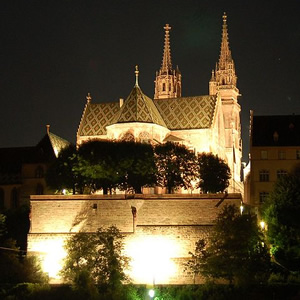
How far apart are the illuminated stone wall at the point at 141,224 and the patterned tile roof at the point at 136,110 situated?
21.5 metres

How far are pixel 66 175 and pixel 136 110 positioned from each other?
14299mm

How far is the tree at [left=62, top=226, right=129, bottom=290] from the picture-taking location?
47156 mm

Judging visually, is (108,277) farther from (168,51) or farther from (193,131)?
(168,51)

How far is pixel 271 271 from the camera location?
4725 cm

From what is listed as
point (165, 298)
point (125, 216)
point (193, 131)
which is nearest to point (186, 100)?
point (193, 131)

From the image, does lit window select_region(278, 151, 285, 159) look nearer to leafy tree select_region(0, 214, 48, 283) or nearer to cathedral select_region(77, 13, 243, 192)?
cathedral select_region(77, 13, 243, 192)

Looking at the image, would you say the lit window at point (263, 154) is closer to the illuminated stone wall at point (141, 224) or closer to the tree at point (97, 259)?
the illuminated stone wall at point (141, 224)

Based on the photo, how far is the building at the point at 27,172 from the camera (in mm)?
75312

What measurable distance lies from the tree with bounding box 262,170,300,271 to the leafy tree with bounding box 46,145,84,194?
49.0 feet

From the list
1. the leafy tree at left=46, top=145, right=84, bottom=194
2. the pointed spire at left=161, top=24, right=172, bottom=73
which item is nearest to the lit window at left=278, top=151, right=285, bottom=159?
the leafy tree at left=46, top=145, right=84, bottom=194

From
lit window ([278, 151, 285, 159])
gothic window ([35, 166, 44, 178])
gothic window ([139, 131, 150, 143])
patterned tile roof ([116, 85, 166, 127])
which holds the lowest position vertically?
gothic window ([35, 166, 44, 178])

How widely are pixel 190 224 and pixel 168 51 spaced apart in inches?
2224

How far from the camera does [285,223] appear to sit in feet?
159

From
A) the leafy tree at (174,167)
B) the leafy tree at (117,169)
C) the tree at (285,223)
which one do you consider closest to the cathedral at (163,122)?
the leafy tree at (174,167)
